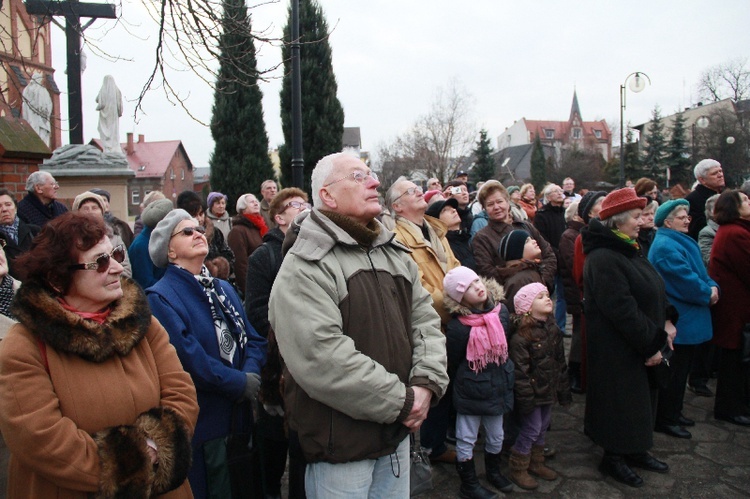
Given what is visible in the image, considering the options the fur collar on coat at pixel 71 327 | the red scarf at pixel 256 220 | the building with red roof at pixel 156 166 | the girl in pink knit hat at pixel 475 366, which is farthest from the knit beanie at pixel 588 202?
the building with red roof at pixel 156 166

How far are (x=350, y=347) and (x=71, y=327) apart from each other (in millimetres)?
1073

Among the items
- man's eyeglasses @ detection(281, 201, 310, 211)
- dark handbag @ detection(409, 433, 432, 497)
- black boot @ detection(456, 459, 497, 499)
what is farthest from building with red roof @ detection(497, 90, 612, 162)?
dark handbag @ detection(409, 433, 432, 497)

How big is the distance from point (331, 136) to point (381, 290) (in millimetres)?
15506

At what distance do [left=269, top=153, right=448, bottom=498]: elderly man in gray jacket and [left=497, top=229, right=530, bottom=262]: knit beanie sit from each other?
7.29 feet

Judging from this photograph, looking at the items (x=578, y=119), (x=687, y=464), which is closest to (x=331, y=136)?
(x=687, y=464)

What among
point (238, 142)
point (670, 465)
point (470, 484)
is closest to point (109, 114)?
point (238, 142)

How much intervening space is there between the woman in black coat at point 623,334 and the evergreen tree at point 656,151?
134 ft

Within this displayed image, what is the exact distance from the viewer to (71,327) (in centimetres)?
201

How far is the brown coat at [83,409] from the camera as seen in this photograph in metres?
1.90

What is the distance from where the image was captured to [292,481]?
2.74 m

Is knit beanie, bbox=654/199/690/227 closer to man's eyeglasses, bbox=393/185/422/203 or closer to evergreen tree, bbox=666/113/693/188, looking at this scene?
man's eyeglasses, bbox=393/185/422/203

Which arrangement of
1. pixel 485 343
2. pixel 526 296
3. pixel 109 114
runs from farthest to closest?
pixel 109 114 < pixel 526 296 < pixel 485 343

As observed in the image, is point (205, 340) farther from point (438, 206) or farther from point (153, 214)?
point (438, 206)

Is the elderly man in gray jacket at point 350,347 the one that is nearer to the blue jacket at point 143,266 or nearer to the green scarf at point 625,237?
the green scarf at point 625,237
